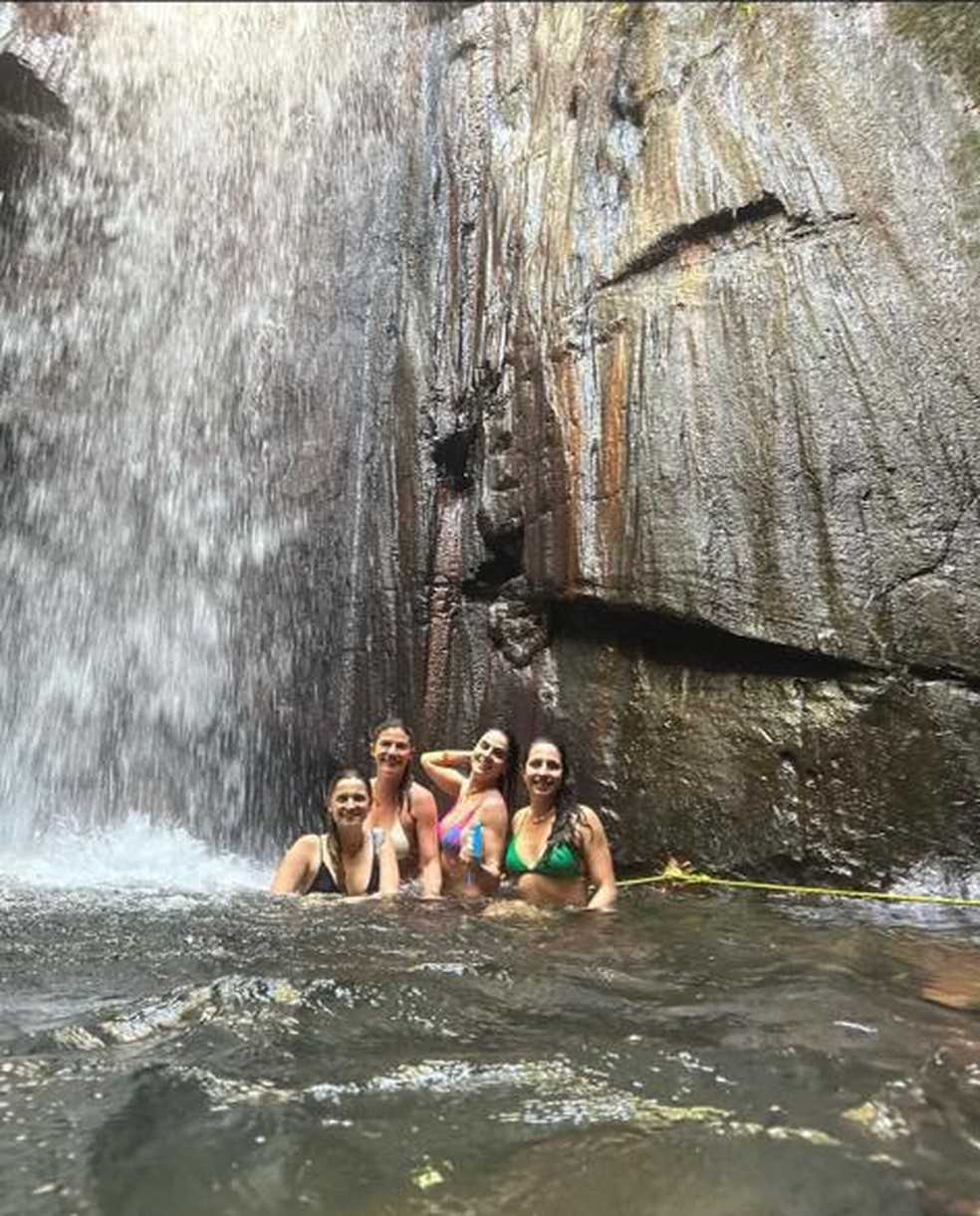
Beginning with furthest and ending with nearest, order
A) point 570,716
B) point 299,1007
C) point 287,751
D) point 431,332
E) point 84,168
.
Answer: point 84,168, point 431,332, point 287,751, point 570,716, point 299,1007

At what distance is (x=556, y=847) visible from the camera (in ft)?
17.5

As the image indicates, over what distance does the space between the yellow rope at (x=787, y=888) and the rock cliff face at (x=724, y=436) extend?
108 mm

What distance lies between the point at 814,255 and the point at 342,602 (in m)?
3.99

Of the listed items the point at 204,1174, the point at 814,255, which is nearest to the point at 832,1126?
the point at 204,1174

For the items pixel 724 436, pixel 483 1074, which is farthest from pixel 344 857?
pixel 724 436

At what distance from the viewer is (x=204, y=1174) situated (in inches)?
77.4

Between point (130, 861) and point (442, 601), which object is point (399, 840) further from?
point (130, 861)

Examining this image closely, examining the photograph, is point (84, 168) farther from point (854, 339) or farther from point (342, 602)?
point (854, 339)

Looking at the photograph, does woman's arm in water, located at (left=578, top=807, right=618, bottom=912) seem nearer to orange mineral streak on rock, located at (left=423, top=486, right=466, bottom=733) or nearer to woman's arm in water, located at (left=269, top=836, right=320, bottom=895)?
woman's arm in water, located at (left=269, top=836, right=320, bottom=895)

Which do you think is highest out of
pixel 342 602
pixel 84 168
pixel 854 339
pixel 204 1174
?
pixel 84 168

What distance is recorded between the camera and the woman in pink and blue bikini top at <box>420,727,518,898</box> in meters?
5.60

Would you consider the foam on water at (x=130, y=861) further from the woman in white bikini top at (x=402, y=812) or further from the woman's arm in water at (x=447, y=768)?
the woman's arm in water at (x=447, y=768)

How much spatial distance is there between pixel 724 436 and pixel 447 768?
8.84 feet

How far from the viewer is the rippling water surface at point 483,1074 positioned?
1939 mm
